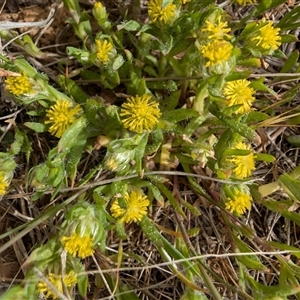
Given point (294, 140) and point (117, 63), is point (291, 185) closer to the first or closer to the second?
point (294, 140)

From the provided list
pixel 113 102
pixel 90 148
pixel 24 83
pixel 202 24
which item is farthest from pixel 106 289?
pixel 202 24

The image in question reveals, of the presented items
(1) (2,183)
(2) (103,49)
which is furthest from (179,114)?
(1) (2,183)

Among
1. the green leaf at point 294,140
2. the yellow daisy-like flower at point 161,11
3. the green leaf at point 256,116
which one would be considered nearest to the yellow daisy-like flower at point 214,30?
the yellow daisy-like flower at point 161,11

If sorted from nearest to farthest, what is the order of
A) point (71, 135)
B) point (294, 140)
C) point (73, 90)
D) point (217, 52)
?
point (217, 52)
point (71, 135)
point (73, 90)
point (294, 140)

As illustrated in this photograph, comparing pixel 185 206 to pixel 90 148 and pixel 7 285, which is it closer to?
pixel 90 148

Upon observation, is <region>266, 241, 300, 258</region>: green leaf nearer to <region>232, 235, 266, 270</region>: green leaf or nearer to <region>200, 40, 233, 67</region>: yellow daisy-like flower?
<region>232, 235, 266, 270</region>: green leaf

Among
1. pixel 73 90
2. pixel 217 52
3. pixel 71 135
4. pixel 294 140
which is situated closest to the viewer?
pixel 217 52

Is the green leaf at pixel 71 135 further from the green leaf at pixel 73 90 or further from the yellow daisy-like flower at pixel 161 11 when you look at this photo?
the yellow daisy-like flower at pixel 161 11
